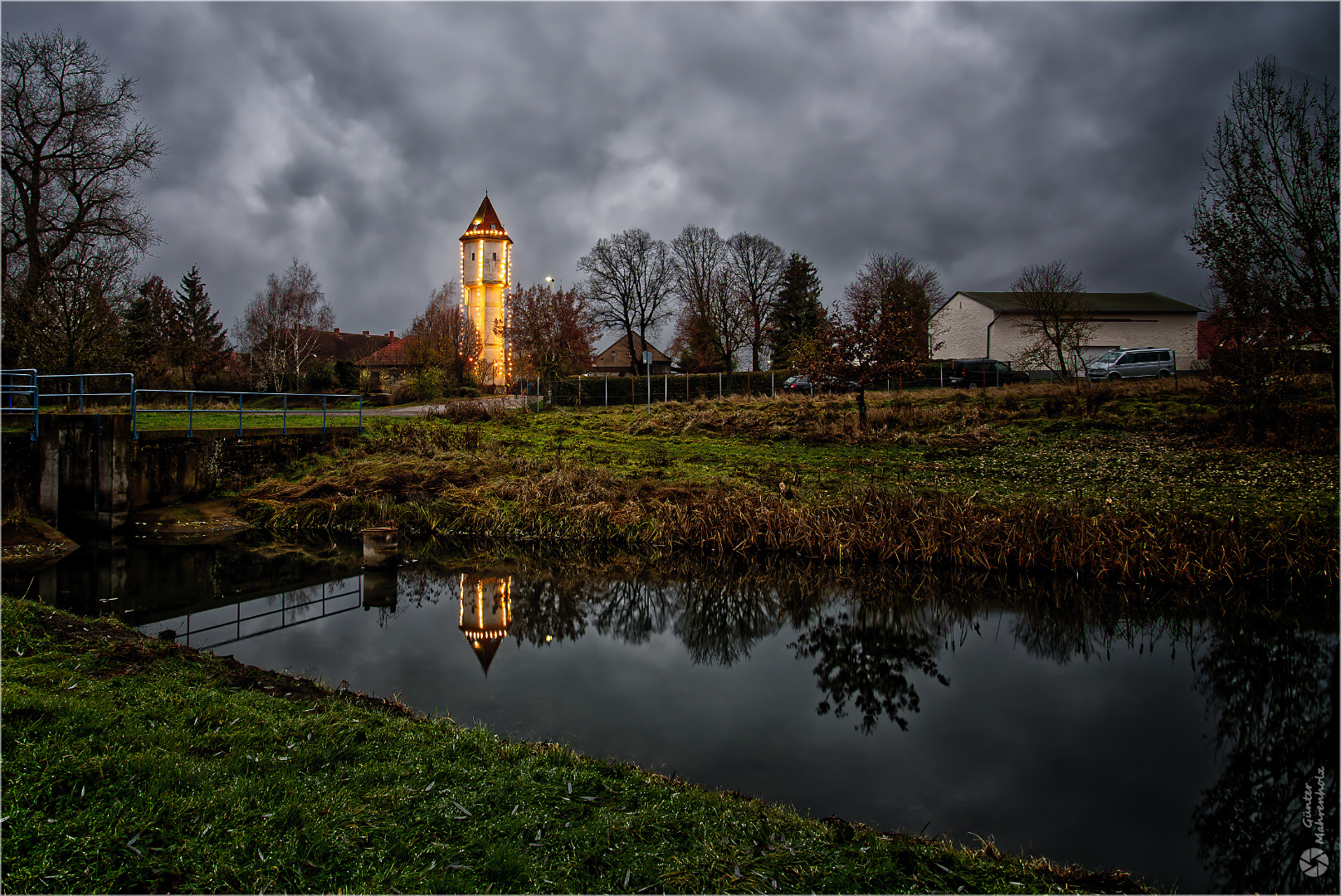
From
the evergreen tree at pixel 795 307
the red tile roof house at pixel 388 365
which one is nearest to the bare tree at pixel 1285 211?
the evergreen tree at pixel 795 307

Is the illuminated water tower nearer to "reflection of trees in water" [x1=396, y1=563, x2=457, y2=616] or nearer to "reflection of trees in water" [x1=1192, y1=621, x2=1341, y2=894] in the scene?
"reflection of trees in water" [x1=396, y1=563, x2=457, y2=616]

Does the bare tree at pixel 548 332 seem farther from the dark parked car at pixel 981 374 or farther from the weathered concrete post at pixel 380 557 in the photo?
the weathered concrete post at pixel 380 557

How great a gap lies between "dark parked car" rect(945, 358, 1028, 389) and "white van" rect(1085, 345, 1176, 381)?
348 centimetres

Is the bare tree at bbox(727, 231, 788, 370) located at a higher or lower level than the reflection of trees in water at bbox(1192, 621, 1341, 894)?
higher

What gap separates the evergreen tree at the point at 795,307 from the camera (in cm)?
5034

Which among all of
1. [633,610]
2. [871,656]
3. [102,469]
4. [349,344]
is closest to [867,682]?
[871,656]

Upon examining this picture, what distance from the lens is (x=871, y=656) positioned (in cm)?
850

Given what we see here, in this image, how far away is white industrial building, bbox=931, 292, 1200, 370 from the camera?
43594mm

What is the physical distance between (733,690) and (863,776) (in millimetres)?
2088

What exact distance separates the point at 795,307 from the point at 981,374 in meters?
18.6

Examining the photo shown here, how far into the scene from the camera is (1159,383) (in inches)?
956

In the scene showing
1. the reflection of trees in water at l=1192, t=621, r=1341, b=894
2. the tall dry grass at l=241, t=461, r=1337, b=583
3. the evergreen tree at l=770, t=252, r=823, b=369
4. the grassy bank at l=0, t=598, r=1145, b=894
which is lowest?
the reflection of trees in water at l=1192, t=621, r=1341, b=894

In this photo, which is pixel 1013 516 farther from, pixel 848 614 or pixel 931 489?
pixel 848 614

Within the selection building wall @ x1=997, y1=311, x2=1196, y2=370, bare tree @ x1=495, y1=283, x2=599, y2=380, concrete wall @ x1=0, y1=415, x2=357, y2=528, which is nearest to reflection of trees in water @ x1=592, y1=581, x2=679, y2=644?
concrete wall @ x1=0, y1=415, x2=357, y2=528
